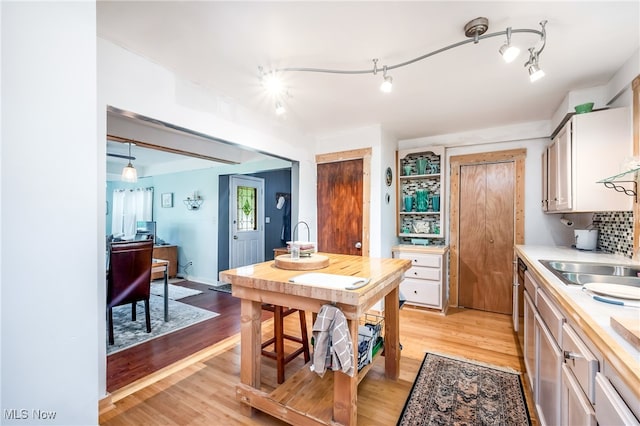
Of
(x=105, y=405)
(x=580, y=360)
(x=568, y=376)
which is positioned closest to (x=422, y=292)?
(x=568, y=376)

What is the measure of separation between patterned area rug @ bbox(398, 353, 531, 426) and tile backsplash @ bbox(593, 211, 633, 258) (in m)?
1.35

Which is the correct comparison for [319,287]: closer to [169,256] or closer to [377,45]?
[377,45]

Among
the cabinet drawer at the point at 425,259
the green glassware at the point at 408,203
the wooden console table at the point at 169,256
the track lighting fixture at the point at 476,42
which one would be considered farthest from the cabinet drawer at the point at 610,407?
the wooden console table at the point at 169,256

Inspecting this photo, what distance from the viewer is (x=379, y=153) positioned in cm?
350

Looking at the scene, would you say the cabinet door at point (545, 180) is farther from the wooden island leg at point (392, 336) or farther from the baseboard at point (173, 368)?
the baseboard at point (173, 368)

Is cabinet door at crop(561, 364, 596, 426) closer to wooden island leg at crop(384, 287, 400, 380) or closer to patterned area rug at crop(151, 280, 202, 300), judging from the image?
wooden island leg at crop(384, 287, 400, 380)

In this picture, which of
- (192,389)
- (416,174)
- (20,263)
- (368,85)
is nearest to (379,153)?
(416,174)

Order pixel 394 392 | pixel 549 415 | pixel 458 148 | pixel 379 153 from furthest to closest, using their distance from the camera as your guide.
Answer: pixel 458 148 < pixel 379 153 < pixel 394 392 < pixel 549 415

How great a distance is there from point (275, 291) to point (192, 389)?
1197 millimetres

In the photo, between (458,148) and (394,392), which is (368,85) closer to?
(458,148)

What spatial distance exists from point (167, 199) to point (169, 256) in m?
1.24

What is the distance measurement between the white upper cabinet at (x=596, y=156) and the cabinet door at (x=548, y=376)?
1146mm

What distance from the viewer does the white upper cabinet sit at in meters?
2.06

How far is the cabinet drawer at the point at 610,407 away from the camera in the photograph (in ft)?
2.34
